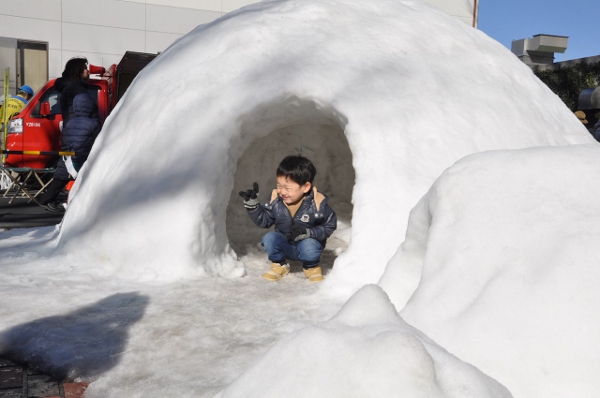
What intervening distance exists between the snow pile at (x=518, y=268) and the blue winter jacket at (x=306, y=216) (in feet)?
6.27

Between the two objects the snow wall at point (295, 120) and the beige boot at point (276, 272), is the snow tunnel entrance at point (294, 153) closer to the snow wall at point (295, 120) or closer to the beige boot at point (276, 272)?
the snow wall at point (295, 120)

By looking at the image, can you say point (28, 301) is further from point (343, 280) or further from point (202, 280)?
point (343, 280)

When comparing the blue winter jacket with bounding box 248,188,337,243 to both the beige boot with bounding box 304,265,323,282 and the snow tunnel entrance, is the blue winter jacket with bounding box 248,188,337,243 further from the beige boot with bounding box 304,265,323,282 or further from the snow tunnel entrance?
the snow tunnel entrance

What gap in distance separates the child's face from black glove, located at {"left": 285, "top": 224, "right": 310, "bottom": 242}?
182 mm

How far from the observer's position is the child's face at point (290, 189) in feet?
12.5

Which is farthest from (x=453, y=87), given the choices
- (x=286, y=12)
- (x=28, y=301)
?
(x=28, y=301)

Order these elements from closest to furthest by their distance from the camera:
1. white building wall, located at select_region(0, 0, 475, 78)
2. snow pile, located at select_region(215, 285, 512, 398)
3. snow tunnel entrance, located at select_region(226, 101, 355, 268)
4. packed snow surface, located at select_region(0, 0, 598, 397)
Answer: snow pile, located at select_region(215, 285, 512, 398), packed snow surface, located at select_region(0, 0, 598, 397), snow tunnel entrance, located at select_region(226, 101, 355, 268), white building wall, located at select_region(0, 0, 475, 78)

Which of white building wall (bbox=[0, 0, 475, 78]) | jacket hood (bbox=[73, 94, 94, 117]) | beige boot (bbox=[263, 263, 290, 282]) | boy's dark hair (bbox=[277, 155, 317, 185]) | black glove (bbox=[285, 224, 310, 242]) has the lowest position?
beige boot (bbox=[263, 263, 290, 282])

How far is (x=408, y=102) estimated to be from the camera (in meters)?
3.61

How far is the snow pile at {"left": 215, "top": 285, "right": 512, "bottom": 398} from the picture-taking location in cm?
115

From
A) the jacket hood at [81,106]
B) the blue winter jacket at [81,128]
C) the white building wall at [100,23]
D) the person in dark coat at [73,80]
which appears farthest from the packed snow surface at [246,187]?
the white building wall at [100,23]

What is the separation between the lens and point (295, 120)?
417cm

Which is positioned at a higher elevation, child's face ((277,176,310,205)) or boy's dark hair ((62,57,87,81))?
boy's dark hair ((62,57,87,81))

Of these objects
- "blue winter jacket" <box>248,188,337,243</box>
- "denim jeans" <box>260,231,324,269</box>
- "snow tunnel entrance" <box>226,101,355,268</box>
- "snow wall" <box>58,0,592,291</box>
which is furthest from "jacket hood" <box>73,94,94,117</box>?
"denim jeans" <box>260,231,324,269</box>
